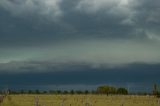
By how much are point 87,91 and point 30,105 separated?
112m

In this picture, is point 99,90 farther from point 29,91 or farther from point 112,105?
point 112,105

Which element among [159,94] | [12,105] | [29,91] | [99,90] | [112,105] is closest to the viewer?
[12,105]

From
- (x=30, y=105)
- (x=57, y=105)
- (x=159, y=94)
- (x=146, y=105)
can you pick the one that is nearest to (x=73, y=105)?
(x=57, y=105)

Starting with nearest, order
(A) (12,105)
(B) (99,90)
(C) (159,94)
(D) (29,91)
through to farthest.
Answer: (A) (12,105), (C) (159,94), (D) (29,91), (B) (99,90)

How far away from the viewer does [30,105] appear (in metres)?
71.4

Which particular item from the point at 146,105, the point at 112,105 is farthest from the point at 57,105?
the point at 146,105

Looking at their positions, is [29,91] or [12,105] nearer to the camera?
[12,105]

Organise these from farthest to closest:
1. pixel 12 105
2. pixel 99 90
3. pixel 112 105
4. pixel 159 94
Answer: pixel 99 90 → pixel 159 94 → pixel 112 105 → pixel 12 105

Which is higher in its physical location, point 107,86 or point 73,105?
point 107,86

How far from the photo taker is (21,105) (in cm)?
7131

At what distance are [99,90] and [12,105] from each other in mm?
122741

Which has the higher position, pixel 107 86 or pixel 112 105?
pixel 107 86

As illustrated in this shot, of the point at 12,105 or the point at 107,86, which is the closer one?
the point at 12,105

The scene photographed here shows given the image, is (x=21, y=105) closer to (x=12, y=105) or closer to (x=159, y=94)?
(x=12, y=105)
